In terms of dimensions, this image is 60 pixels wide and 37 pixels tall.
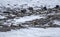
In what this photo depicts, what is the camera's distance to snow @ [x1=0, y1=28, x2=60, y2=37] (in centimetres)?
501

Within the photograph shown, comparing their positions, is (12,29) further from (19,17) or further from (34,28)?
(19,17)

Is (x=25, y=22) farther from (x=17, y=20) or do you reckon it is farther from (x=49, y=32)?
(x=49, y=32)

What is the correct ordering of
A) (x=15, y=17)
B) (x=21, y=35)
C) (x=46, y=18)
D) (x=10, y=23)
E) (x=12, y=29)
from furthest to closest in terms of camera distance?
(x=15, y=17) < (x=46, y=18) < (x=10, y=23) < (x=12, y=29) < (x=21, y=35)

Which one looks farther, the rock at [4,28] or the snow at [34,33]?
the rock at [4,28]

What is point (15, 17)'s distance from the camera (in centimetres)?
672

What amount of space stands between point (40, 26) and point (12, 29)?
686 millimetres

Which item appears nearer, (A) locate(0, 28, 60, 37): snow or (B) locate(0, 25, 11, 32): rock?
(A) locate(0, 28, 60, 37): snow

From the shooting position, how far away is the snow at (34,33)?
5012mm

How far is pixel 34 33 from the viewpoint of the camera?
5.18 meters

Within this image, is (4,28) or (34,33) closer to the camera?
(34,33)

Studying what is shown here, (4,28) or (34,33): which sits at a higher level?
(4,28)

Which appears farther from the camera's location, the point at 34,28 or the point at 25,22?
the point at 25,22

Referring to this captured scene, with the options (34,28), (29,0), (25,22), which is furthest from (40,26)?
(29,0)

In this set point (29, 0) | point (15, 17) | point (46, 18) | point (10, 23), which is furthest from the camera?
point (29, 0)
